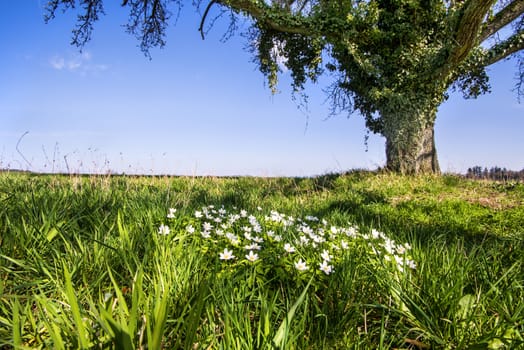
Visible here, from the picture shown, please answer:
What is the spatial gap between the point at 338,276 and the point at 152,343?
1226 millimetres

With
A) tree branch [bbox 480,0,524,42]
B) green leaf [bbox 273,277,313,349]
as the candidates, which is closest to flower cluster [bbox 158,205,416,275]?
green leaf [bbox 273,277,313,349]

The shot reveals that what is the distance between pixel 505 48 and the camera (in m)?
10.2

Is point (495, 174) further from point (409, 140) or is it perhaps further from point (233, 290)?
point (233, 290)

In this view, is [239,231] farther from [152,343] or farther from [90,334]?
A: [152,343]

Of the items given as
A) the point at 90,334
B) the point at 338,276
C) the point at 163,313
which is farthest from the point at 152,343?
the point at 338,276

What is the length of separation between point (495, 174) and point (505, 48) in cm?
A: 426

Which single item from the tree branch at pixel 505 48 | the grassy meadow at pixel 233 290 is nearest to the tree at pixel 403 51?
the tree branch at pixel 505 48

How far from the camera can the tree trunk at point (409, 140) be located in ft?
33.3

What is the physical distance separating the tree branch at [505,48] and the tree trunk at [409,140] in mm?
2619

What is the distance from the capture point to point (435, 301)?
5.57 ft

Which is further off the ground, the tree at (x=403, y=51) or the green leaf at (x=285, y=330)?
the tree at (x=403, y=51)

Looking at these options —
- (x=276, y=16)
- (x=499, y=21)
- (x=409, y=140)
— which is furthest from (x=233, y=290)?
(x=499, y=21)

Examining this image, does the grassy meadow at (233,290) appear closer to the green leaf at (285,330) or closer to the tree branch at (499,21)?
the green leaf at (285,330)

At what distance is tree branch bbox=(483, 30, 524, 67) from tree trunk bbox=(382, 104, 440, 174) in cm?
262
